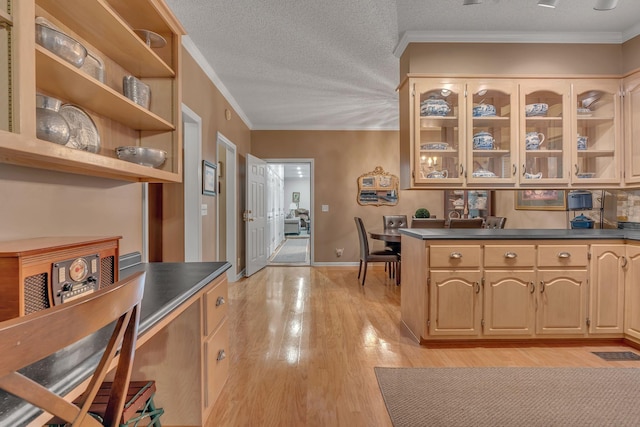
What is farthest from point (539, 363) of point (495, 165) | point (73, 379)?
point (73, 379)

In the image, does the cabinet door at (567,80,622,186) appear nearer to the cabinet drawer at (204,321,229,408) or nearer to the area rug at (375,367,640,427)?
the area rug at (375,367,640,427)

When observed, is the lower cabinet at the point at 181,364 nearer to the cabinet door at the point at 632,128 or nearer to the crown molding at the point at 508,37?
the crown molding at the point at 508,37

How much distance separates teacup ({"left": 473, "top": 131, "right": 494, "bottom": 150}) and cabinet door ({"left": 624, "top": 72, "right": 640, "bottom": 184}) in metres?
1.10

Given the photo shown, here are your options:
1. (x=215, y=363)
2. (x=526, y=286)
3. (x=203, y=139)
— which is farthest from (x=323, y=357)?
(x=203, y=139)

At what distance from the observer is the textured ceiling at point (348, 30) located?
2.44 metres

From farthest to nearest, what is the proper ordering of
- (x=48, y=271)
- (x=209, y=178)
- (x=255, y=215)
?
(x=255, y=215) → (x=209, y=178) → (x=48, y=271)

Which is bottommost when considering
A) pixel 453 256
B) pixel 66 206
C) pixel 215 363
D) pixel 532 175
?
pixel 215 363

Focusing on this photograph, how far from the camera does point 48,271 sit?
3.09 ft

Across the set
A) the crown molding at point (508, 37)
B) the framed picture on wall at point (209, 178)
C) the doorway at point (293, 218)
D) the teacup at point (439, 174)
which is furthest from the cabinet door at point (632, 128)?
the doorway at point (293, 218)

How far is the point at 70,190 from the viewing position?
1.48 m

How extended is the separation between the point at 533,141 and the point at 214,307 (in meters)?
2.93

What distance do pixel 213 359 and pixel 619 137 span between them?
3.62m

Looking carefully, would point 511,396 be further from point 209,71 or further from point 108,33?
point 209,71

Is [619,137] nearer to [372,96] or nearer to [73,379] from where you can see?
[372,96]
